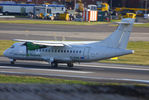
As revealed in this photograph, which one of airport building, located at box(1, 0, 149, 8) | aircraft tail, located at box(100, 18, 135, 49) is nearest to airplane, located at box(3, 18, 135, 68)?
aircraft tail, located at box(100, 18, 135, 49)

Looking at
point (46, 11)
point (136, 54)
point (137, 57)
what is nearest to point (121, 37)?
point (137, 57)

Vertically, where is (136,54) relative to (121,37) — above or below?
below

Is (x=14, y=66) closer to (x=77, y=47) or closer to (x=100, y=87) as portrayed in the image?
(x=77, y=47)

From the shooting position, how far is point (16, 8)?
4220 inches

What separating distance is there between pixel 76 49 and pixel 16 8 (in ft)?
271

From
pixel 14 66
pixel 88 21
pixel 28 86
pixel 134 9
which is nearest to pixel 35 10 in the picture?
pixel 88 21

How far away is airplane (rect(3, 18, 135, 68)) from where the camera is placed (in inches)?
1050

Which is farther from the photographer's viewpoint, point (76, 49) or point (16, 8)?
point (16, 8)

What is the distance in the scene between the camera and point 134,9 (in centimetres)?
12425

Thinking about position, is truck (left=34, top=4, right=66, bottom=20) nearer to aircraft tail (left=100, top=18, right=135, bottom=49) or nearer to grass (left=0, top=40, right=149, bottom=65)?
grass (left=0, top=40, right=149, bottom=65)

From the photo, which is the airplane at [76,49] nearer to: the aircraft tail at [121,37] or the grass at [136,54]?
the aircraft tail at [121,37]

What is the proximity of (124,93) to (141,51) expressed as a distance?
105 ft

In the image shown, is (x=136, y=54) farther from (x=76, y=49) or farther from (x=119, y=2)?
(x=119, y=2)

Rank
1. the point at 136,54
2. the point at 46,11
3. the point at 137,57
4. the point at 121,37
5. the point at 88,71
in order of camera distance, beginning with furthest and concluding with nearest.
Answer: the point at 46,11
the point at 136,54
the point at 137,57
the point at 88,71
the point at 121,37
